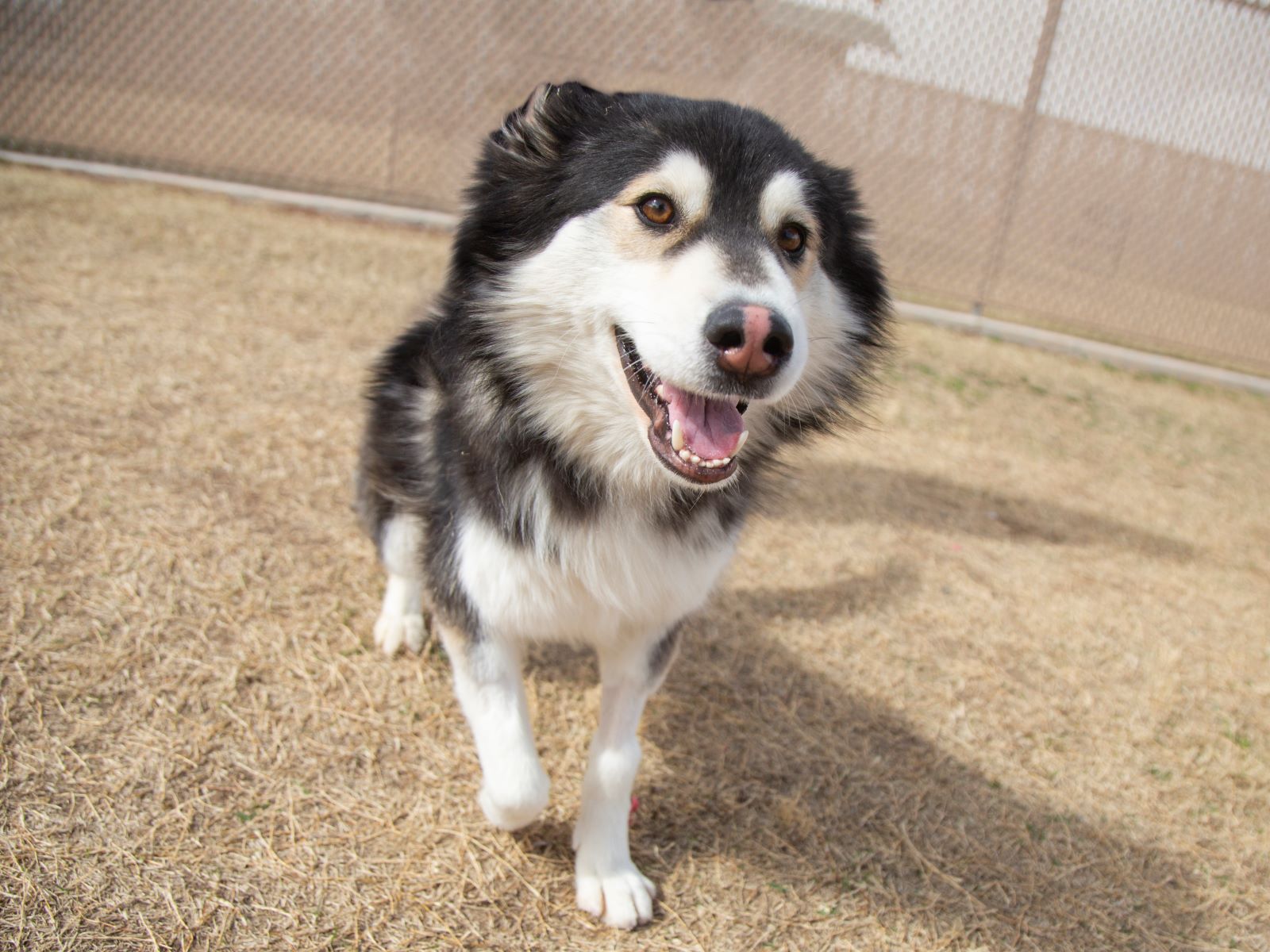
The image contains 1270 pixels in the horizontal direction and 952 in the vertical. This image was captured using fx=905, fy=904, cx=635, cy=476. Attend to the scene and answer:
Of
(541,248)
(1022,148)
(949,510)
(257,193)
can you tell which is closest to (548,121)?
(541,248)

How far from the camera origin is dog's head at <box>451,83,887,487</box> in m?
1.64

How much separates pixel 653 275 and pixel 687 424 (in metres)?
0.29

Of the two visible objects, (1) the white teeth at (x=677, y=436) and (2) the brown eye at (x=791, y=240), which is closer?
(1) the white teeth at (x=677, y=436)

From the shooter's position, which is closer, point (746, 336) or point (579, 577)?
point (746, 336)

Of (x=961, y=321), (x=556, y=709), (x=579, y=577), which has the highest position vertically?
(x=579, y=577)

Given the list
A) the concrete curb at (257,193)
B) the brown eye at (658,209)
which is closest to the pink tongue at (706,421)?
the brown eye at (658,209)

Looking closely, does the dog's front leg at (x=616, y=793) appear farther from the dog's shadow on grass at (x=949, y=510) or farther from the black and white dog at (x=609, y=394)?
the dog's shadow on grass at (x=949, y=510)

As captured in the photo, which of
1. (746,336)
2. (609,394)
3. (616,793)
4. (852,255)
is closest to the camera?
(746,336)

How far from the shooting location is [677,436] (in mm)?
1720

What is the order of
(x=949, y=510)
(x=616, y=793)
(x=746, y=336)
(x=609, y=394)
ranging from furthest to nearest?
(x=949, y=510) < (x=616, y=793) < (x=609, y=394) < (x=746, y=336)

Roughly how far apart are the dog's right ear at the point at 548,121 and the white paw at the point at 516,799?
4.32ft

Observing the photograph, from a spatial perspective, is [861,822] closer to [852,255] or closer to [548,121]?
[852,255]

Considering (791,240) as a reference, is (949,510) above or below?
below

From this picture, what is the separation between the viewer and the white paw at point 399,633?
8.56 ft
